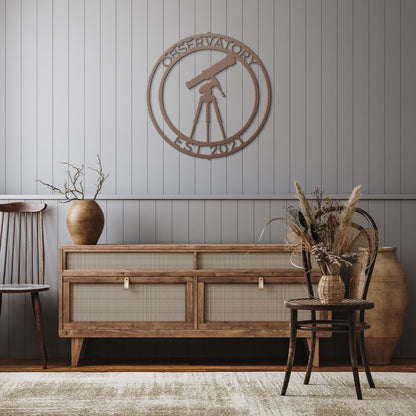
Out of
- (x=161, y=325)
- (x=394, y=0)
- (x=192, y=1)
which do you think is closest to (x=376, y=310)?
(x=161, y=325)

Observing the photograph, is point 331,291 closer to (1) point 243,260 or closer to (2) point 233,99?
(1) point 243,260

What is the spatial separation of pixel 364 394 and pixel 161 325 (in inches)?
46.7

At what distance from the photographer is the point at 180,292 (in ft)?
11.1

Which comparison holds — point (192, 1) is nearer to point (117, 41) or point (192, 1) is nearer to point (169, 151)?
point (117, 41)

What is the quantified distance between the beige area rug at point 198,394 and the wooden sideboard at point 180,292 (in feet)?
0.87

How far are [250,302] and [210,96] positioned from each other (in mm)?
1345

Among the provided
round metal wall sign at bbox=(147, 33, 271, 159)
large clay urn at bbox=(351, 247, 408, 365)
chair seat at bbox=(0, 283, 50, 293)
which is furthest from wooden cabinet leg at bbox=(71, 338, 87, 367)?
large clay urn at bbox=(351, 247, 408, 365)

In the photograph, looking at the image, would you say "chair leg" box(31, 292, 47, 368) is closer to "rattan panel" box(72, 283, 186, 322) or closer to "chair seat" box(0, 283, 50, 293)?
"chair seat" box(0, 283, 50, 293)

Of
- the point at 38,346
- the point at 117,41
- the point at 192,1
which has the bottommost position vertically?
the point at 38,346

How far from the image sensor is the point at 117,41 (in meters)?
3.85

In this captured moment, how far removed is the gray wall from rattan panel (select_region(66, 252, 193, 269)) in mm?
542

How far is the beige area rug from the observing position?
2.50m

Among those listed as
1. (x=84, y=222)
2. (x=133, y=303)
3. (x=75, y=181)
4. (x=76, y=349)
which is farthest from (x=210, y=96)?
(x=76, y=349)

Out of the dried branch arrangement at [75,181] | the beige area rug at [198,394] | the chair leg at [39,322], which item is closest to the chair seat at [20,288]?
the chair leg at [39,322]
